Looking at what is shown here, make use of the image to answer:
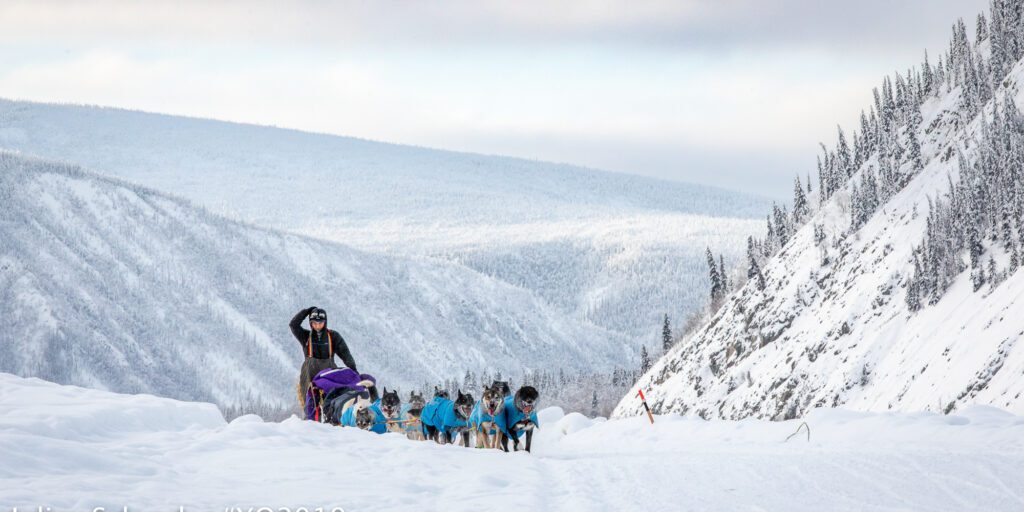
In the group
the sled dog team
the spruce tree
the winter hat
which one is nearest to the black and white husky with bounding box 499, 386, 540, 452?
the sled dog team

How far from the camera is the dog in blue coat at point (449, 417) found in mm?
24391

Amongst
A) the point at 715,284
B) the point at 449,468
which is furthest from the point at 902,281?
the point at 715,284

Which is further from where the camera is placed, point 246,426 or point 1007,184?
point 1007,184

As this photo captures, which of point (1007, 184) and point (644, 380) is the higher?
point (1007, 184)

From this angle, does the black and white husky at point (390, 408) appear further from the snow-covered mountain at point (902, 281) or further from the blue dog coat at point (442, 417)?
the snow-covered mountain at point (902, 281)

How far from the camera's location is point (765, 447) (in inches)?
744

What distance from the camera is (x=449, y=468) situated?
1560 centimetres

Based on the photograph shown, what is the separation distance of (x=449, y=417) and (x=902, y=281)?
135 ft

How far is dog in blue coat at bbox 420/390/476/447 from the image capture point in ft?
80.0

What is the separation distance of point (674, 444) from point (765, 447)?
4.47 metres

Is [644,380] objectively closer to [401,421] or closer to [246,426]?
[401,421]

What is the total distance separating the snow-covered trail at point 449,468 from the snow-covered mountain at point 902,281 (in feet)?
65.1

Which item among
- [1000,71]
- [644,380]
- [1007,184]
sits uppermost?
[1000,71]

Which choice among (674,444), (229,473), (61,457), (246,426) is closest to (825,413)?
(674,444)
